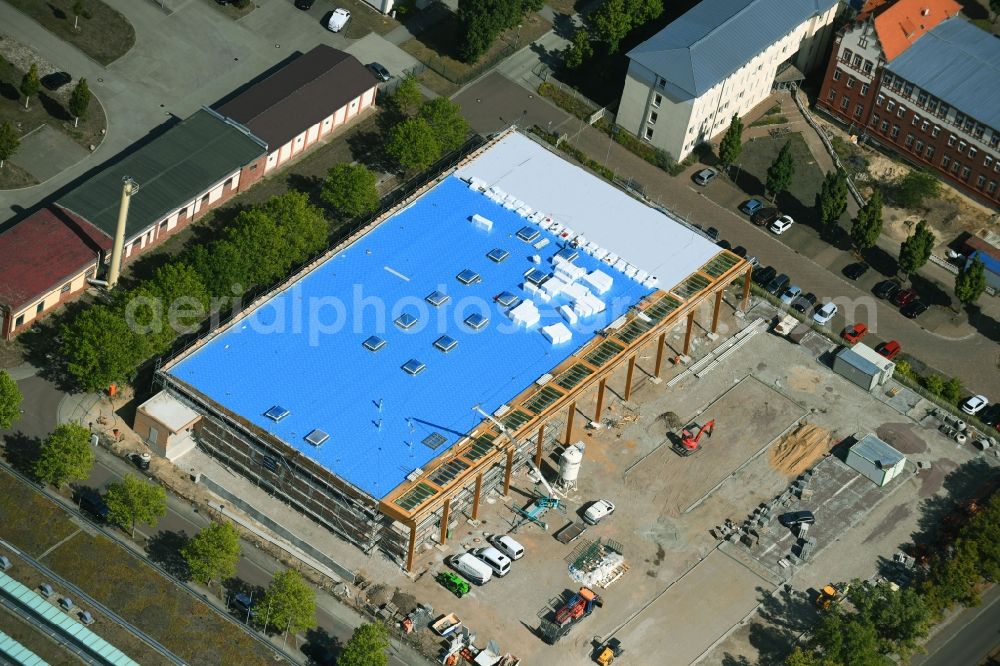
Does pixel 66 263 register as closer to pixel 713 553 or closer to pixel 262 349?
pixel 262 349

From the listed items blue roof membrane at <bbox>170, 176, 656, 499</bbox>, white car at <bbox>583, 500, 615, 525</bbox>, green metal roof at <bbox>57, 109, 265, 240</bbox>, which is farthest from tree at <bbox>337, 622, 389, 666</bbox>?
green metal roof at <bbox>57, 109, 265, 240</bbox>

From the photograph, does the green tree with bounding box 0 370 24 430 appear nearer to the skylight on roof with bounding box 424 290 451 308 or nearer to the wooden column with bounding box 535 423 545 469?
the skylight on roof with bounding box 424 290 451 308

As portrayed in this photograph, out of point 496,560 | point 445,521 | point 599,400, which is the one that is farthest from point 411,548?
point 599,400

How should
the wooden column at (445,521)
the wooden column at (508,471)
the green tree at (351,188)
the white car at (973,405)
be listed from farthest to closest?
the green tree at (351,188) < the white car at (973,405) < the wooden column at (508,471) < the wooden column at (445,521)

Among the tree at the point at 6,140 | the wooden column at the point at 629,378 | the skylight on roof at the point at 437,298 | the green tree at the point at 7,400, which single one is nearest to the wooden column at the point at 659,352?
the wooden column at the point at 629,378

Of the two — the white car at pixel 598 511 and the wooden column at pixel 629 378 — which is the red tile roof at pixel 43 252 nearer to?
the wooden column at pixel 629 378

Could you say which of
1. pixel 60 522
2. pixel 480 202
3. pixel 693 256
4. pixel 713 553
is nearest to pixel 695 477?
pixel 713 553
